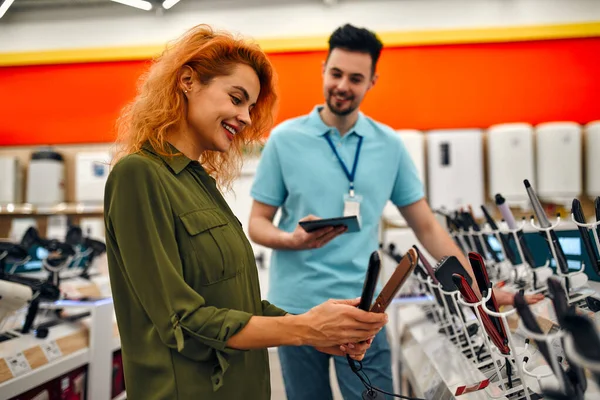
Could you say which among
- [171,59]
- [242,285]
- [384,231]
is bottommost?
[384,231]

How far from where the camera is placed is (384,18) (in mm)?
4801

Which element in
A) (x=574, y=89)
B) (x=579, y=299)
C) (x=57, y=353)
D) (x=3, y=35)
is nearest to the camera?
(x=579, y=299)

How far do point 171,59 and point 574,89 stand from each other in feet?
15.3

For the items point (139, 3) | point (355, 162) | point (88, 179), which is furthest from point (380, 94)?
point (355, 162)

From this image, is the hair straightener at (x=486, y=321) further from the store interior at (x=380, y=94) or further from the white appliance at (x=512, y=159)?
the white appliance at (x=512, y=159)

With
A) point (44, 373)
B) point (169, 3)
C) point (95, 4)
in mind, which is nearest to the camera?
point (44, 373)

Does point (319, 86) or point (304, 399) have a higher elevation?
point (319, 86)

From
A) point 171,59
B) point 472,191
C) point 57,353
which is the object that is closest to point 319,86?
point 472,191

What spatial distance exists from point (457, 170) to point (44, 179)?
4.10m

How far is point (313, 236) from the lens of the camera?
140 centimetres

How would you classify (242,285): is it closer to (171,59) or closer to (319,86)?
(171,59)

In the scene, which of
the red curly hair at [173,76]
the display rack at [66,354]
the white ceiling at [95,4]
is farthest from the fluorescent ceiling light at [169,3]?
the red curly hair at [173,76]

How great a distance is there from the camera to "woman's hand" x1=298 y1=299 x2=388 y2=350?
856 mm

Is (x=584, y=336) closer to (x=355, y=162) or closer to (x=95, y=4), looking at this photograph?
(x=355, y=162)
